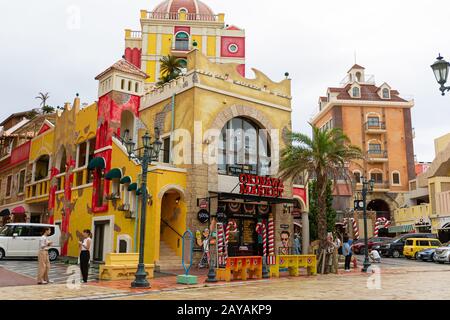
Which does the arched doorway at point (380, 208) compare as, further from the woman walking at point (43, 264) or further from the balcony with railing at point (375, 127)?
the woman walking at point (43, 264)

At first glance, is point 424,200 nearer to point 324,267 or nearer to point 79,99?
point 324,267

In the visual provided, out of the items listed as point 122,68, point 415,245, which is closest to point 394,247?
point 415,245

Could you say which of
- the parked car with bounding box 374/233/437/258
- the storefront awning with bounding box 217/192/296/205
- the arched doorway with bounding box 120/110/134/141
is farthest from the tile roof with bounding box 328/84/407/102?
the storefront awning with bounding box 217/192/296/205

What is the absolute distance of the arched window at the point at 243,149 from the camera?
23152 millimetres

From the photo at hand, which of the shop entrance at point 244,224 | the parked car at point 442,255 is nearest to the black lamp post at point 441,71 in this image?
the shop entrance at point 244,224

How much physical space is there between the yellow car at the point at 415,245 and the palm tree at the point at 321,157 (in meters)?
13.3

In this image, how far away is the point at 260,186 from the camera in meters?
21.9

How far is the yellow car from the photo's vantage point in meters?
30.9

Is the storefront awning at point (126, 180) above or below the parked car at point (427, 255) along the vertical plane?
above

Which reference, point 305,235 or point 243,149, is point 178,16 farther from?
point 305,235

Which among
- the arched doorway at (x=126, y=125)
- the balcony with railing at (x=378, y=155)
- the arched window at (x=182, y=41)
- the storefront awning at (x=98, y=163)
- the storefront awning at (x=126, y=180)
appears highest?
the arched window at (x=182, y=41)

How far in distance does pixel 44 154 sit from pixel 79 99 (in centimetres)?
622
